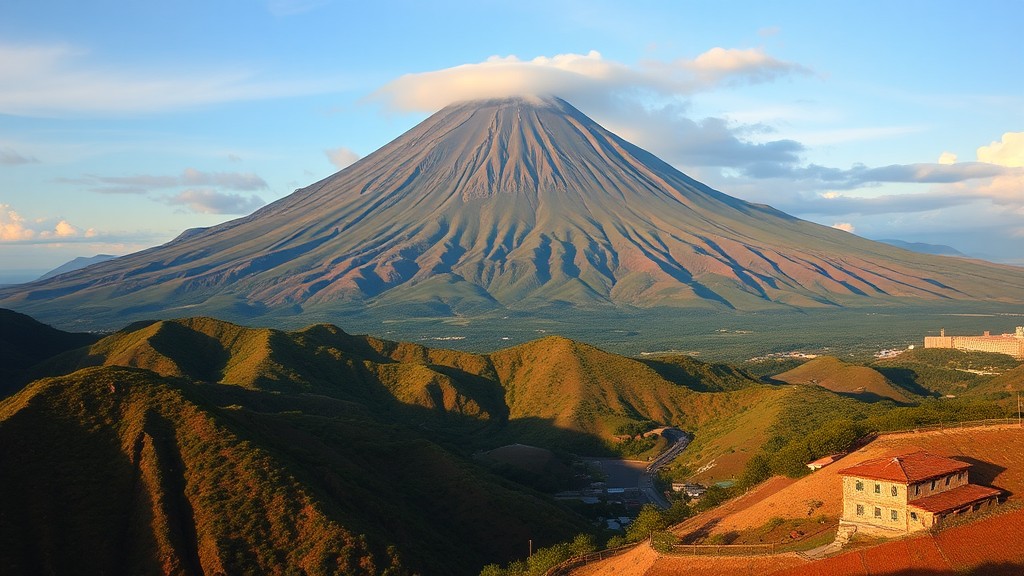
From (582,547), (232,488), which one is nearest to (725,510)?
(582,547)

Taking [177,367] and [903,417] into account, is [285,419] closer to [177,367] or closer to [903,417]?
[177,367]

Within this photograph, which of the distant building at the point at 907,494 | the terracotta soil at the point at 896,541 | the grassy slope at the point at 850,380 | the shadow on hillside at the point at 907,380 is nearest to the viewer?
the terracotta soil at the point at 896,541

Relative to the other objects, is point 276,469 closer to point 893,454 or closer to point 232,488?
point 232,488

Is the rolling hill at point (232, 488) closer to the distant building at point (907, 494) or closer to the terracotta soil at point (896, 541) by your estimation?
the terracotta soil at point (896, 541)

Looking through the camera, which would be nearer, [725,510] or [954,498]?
[954,498]

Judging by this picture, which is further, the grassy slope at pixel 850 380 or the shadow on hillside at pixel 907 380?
the shadow on hillside at pixel 907 380

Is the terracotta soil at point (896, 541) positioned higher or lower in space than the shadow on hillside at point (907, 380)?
higher

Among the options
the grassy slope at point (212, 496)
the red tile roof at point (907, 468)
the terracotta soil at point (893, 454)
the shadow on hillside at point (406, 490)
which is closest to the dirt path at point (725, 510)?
the terracotta soil at point (893, 454)
